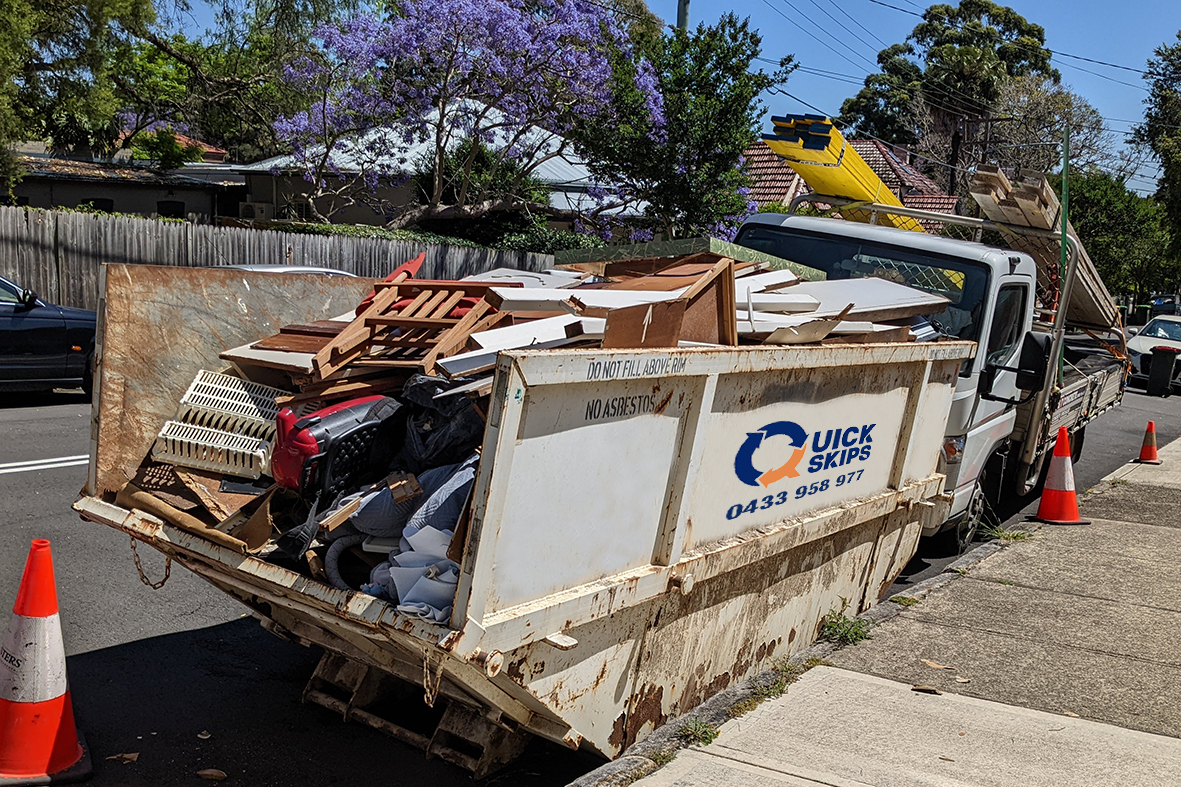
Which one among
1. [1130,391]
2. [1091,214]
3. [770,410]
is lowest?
[1130,391]

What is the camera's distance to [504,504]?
3027 millimetres

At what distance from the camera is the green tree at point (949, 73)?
49031 millimetres

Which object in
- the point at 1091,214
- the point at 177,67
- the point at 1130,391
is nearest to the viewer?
the point at 1130,391

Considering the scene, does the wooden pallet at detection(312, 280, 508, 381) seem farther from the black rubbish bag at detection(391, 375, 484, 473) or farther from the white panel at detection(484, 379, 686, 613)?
the white panel at detection(484, 379, 686, 613)

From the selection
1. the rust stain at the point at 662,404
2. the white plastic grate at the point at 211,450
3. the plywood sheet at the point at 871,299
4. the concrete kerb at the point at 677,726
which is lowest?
the concrete kerb at the point at 677,726

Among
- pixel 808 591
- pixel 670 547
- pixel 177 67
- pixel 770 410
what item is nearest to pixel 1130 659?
pixel 808 591

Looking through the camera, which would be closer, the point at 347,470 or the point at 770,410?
the point at 347,470

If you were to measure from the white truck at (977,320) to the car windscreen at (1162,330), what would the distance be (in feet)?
52.8

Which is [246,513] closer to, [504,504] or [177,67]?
[504,504]

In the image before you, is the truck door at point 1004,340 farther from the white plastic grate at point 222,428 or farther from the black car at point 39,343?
the black car at point 39,343

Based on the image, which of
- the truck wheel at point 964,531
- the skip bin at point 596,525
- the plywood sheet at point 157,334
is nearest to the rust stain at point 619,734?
the skip bin at point 596,525

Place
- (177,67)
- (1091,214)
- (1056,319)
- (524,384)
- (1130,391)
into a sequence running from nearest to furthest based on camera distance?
(524,384), (1056,319), (1130,391), (1091,214), (177,67)

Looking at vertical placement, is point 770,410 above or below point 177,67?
below

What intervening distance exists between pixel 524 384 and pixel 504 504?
36 cm
